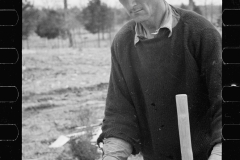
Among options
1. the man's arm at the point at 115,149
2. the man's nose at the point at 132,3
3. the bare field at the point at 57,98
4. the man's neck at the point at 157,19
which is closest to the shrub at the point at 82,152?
the bare field at the point at 57,98

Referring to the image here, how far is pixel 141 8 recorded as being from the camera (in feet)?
4.69

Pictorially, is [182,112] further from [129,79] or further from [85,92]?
[85,92]

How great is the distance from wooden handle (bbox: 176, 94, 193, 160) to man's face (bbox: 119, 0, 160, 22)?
1.50 ft

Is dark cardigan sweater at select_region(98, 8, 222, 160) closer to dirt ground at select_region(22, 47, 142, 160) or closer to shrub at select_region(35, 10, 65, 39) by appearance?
dirt ground at select_region(22, 47, 142, 160)

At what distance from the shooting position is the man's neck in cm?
148

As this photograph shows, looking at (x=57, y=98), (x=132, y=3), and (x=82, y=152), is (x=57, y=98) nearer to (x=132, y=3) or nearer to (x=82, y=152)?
(x=82, y=152)

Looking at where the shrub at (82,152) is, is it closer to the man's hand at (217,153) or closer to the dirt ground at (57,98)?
the dirt ground at (57,98)

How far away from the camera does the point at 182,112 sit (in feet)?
3.85

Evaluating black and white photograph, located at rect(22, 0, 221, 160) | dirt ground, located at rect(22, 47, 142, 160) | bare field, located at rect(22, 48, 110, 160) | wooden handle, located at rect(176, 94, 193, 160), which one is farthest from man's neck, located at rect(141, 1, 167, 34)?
bare field, located at rect(22, 48, 110, 160)

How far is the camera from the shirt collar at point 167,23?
1.45 metres

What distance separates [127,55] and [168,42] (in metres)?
0.21

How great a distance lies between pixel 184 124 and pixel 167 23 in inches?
18.6

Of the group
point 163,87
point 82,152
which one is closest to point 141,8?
point 163,87
